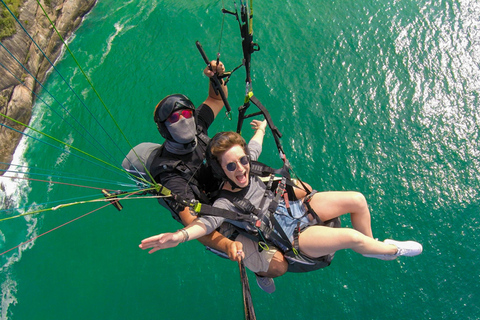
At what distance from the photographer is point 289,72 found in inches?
256

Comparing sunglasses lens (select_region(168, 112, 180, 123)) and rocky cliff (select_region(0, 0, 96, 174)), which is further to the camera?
rocky cliff (select_region(0, 0, 96, 174))

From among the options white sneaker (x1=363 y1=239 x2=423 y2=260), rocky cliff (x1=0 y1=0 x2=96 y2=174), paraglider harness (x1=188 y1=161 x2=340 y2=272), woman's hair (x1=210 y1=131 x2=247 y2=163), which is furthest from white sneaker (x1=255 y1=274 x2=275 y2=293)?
rocky cliff (x1=0 y1=0 x2=96 y2=174)

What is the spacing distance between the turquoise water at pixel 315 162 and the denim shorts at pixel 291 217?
1.80m

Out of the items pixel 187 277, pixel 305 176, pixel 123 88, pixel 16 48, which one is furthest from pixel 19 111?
pixel 305 176

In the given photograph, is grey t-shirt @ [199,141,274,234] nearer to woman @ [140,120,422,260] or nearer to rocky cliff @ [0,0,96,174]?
woman @ [140,120,422,260]

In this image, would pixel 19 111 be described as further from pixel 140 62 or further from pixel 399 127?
pixel 399 127

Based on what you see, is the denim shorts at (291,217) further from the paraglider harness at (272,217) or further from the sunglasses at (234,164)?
the sunglasses at (234,164)

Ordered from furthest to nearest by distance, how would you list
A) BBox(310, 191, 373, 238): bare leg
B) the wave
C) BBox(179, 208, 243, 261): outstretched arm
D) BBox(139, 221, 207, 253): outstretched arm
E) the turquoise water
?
the wave < the turquoise water < BBox(310, 191, 373, 238): bare leg < BBox(179, 208, 243, 261): outstretched arm < BBox(139, 221, 207, 253): outstretched arm

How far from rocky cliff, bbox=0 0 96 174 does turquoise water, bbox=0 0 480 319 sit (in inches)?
54.9

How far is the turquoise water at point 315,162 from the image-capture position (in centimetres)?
470

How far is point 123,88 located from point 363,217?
593cm

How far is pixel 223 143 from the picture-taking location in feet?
10.3

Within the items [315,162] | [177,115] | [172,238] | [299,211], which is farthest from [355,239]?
[315,162]

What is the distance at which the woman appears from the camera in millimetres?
3146
